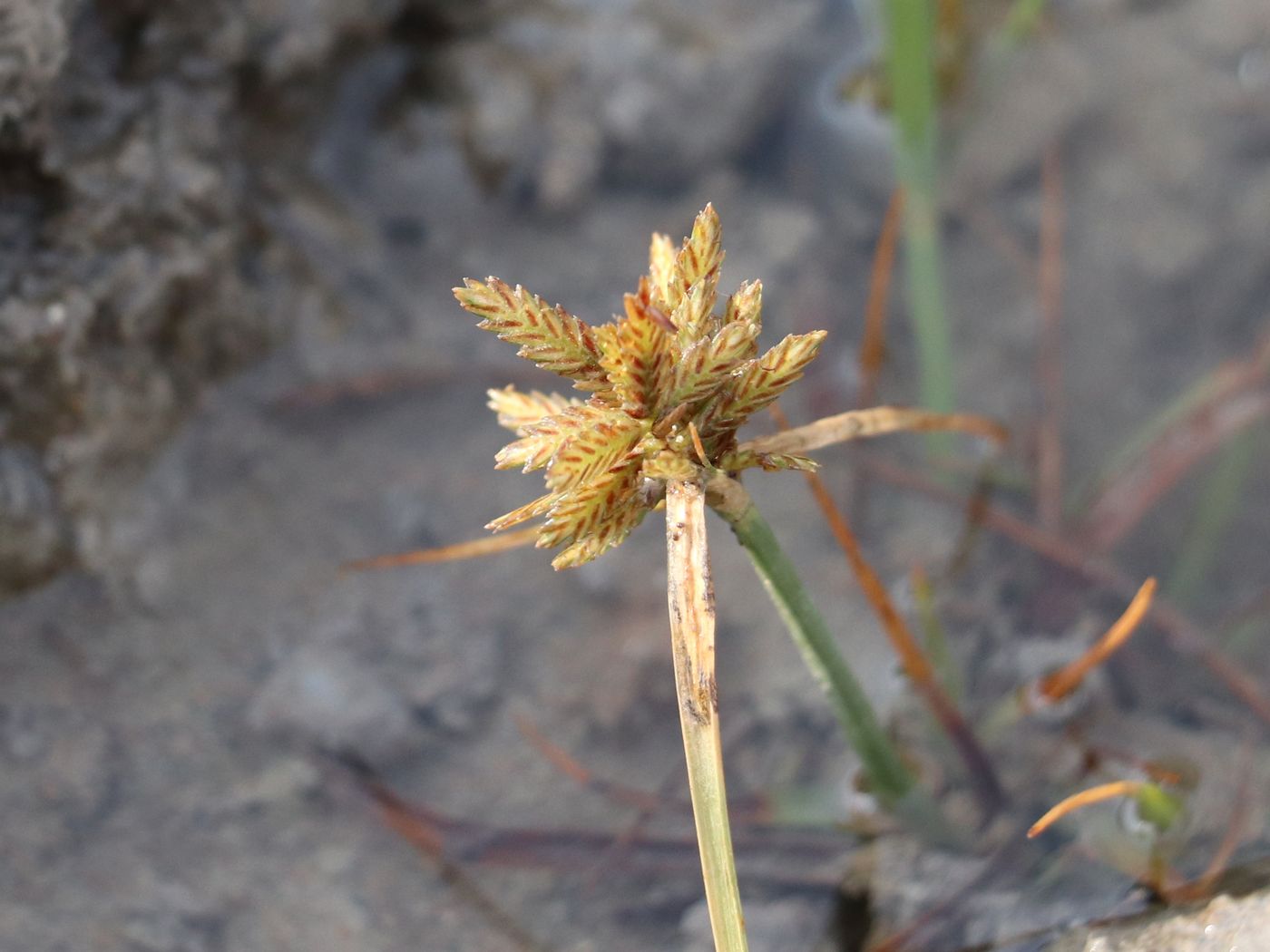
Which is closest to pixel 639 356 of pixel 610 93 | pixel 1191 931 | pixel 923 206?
pixel 1191 931

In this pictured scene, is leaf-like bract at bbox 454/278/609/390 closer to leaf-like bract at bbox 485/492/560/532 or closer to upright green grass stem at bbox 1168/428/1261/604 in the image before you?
leaf-like bract at bbox 485/492/560/532

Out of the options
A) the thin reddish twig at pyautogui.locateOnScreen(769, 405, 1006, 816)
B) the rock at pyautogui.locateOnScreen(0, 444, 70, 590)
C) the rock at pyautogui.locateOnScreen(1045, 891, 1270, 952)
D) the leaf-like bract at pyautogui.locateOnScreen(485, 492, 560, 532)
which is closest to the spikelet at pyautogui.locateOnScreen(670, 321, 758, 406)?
the leaf-like bract at pyautogui.locateOnScreen(485, 492, 560, 532)

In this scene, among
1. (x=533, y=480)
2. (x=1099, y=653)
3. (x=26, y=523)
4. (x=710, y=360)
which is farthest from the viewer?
(x=533, y=480)

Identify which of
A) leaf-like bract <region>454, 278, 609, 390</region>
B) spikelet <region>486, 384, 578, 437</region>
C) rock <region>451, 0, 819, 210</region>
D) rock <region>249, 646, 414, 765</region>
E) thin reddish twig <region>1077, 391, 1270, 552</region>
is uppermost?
rock <region>451, 0, 819, 210</region>

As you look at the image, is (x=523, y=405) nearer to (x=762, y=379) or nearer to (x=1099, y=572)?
(x=762, y=379)

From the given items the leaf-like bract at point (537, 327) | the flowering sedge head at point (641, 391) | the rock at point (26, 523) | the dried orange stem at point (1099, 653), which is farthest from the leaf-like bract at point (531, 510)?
the rock at point (26, 523)
